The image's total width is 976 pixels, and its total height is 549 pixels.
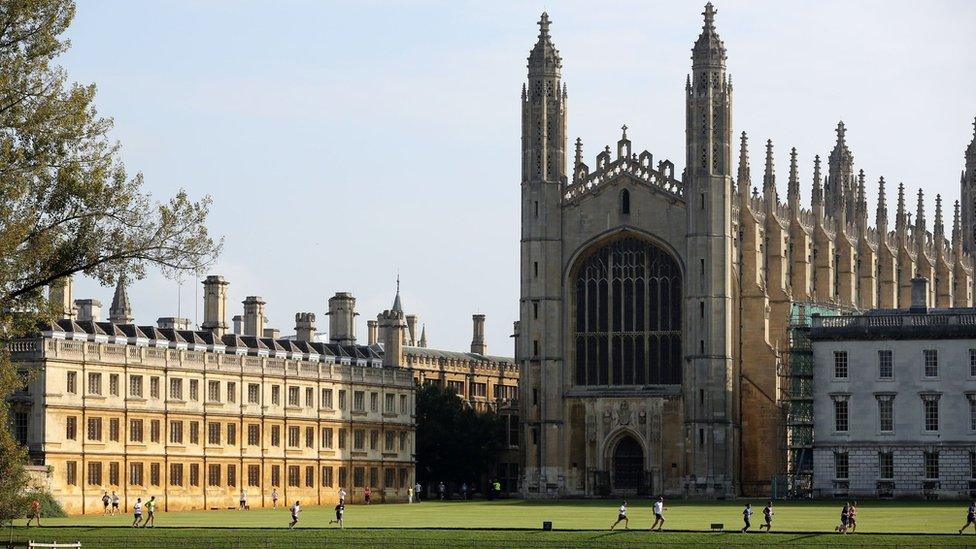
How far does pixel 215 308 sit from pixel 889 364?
35.8 m

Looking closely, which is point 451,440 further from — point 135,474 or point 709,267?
point 135,474

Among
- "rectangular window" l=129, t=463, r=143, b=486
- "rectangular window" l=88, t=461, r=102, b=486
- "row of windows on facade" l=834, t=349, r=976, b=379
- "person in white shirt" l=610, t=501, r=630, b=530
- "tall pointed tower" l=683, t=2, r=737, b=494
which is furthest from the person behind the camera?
"tall pointed tower" l=683, t=2, r=737, b=494

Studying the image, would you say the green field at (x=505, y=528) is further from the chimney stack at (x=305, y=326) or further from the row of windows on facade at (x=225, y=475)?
the chimney stack at (x=305, y=326)

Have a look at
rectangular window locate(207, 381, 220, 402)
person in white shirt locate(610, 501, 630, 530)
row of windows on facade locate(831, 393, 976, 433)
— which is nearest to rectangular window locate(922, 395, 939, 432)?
row of windows on facade locate(831, 393, 976, 433)

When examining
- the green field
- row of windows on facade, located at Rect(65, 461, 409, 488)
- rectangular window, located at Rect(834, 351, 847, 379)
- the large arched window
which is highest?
the large arched window

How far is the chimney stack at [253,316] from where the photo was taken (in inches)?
4636

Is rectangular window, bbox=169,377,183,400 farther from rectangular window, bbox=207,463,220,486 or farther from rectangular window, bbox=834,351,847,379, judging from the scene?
rectangular window, bbox=834,351,847,379

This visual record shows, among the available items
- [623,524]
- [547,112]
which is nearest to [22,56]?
[623,524]

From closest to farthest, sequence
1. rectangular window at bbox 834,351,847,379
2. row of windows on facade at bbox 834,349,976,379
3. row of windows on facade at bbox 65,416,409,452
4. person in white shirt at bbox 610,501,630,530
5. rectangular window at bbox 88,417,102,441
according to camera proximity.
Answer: person in white shirt at bbox 610,501,630,530 → rectangular window at bbox 88,417,102,441 → row of windows on facade at bbox 65,416,409,452 → row of windows on facade at bbox 834,349,976,379 → rectangular window at bbox 834,351,847,379

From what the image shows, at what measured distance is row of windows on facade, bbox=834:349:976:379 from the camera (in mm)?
97062

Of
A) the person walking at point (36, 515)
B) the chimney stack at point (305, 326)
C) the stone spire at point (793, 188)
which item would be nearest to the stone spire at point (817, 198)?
the stone spire at point (793, 188)

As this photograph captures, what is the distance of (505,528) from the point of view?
68875mm

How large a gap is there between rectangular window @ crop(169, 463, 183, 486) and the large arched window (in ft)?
80.3

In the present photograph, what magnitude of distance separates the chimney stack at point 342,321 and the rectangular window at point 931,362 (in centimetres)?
3931
